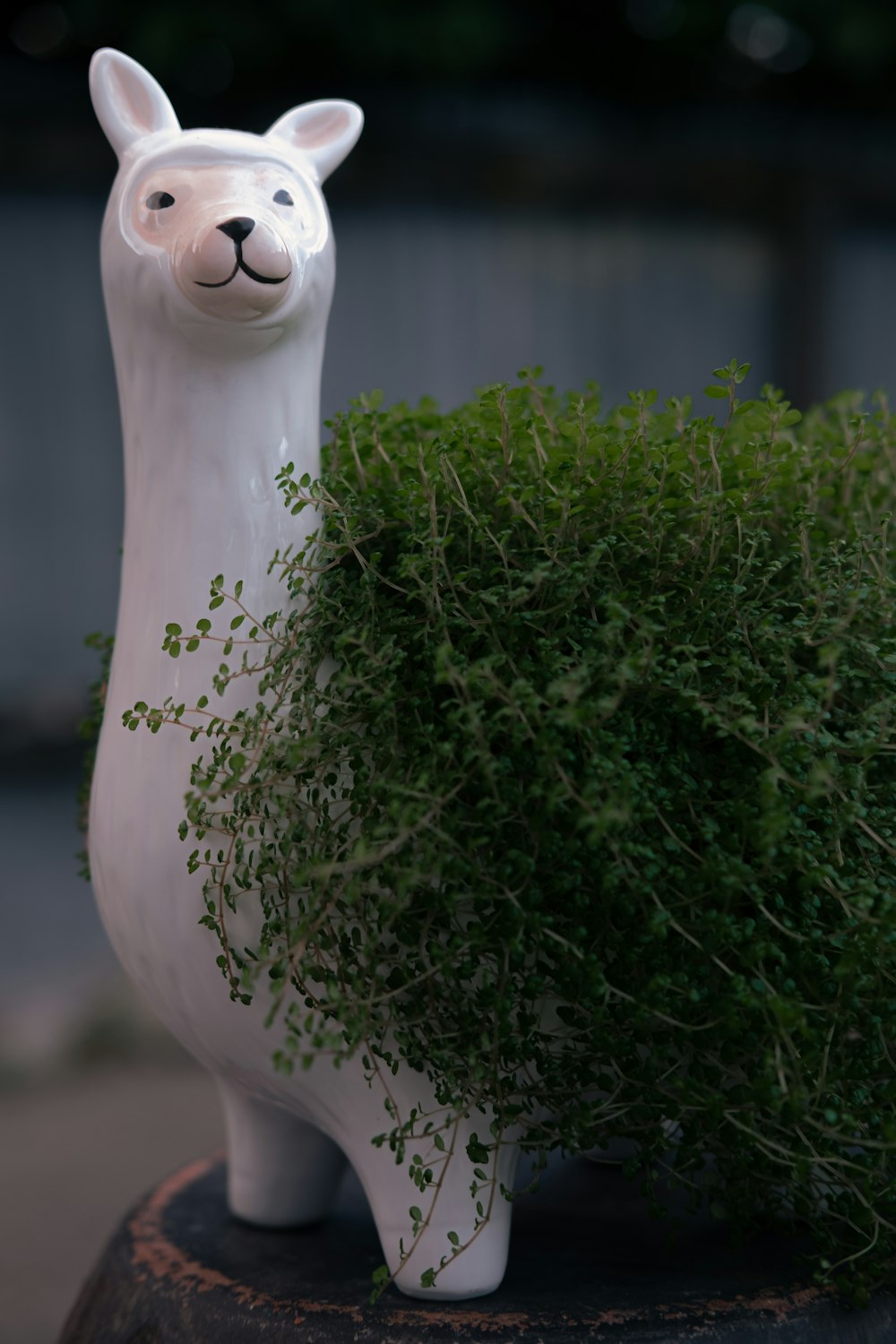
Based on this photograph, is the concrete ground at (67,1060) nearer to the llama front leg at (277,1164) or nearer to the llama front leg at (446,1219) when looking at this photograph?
the llama front leg at (277,1164)

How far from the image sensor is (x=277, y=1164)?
0.93 m

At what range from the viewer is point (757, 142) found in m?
2.69

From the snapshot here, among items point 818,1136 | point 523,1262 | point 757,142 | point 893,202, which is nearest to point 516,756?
point 818,1136

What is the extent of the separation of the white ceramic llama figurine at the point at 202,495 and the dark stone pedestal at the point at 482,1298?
42 millimetres

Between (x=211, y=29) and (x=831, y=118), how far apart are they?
126 cm

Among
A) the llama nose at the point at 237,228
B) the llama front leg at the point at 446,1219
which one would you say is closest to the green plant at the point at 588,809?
the llama front leg at the point at 446,1219

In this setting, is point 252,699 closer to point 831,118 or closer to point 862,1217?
point 862,1217

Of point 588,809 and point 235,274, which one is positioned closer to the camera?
point 588,809

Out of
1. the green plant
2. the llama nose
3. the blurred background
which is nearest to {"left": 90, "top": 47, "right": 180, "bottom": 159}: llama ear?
the llama nose

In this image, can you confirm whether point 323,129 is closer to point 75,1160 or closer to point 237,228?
point 237,228

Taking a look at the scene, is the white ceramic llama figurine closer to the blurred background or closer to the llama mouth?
the llama mouth

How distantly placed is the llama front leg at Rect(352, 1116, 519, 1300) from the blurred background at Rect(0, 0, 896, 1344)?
1.73 m

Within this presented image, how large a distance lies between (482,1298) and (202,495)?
52 cm

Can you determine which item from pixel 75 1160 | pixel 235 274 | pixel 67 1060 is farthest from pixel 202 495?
pixel 67 1060
